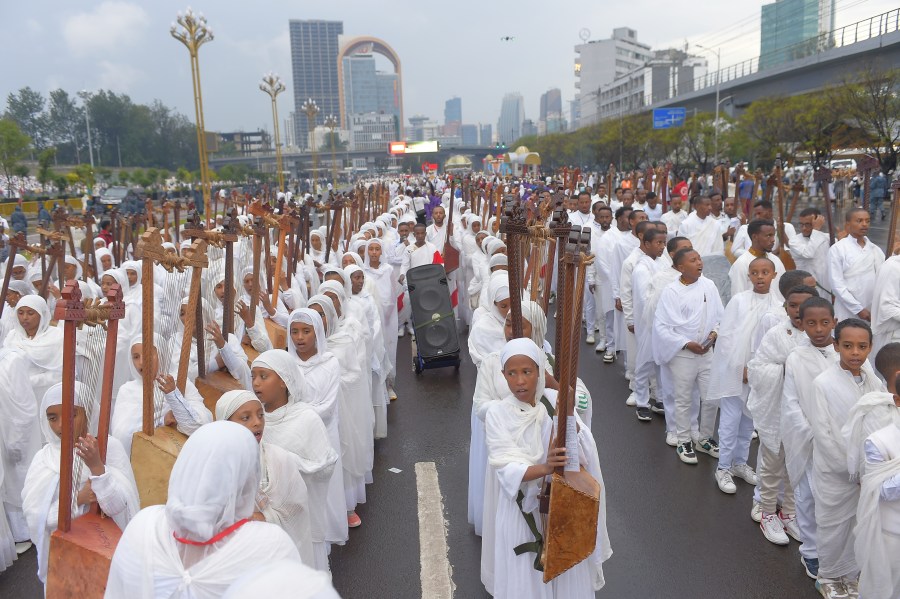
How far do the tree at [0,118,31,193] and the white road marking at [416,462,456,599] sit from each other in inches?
1596

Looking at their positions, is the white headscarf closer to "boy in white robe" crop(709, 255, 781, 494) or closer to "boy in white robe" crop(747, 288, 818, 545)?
"boy in white robe" crop(747, 288, 818, 545)

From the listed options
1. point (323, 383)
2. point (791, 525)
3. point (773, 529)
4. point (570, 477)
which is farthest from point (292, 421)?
point (791, 525)

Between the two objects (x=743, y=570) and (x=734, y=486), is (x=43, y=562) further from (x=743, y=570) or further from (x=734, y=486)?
(x=734, y=486)

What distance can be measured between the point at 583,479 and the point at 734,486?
2.90 m

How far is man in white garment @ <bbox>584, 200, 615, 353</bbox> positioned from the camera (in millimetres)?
9680

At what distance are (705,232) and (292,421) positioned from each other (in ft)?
24.8

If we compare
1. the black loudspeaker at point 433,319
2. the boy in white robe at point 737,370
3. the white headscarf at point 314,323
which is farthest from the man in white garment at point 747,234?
the white headscarf at point 314,323

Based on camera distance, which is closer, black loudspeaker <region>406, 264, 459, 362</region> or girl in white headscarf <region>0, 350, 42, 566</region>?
girl in white headscarf <region>0, 350, 42, 566</region>

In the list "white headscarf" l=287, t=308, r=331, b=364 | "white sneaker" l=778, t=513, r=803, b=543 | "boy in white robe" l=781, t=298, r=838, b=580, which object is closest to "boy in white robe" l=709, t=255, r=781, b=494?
"white sneaker" l=778, t=513, r=803, b=543

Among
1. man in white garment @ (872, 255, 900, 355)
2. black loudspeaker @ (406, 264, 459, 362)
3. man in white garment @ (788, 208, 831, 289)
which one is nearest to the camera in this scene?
man in white garment @ (872, 255, 900, 355)

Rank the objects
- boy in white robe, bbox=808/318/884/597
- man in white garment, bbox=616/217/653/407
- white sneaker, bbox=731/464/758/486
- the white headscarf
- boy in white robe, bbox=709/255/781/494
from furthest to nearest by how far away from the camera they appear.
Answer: man in white garment, bbox=616/217/653/407, white sneaker, bbox=731/464/758/486, boy in white robe, bbox=709/255/781/494, the white headscarf, boy in white robe, bbox=808/318/884/597

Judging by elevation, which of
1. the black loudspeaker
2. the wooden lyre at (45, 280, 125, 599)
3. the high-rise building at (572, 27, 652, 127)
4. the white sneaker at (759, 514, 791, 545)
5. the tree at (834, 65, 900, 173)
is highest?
the high-rise building at (572, 27, 652, 127)

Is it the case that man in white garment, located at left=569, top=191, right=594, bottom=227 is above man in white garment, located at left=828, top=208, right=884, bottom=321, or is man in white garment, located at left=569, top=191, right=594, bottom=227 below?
above

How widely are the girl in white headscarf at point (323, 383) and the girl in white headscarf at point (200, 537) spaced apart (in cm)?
226
